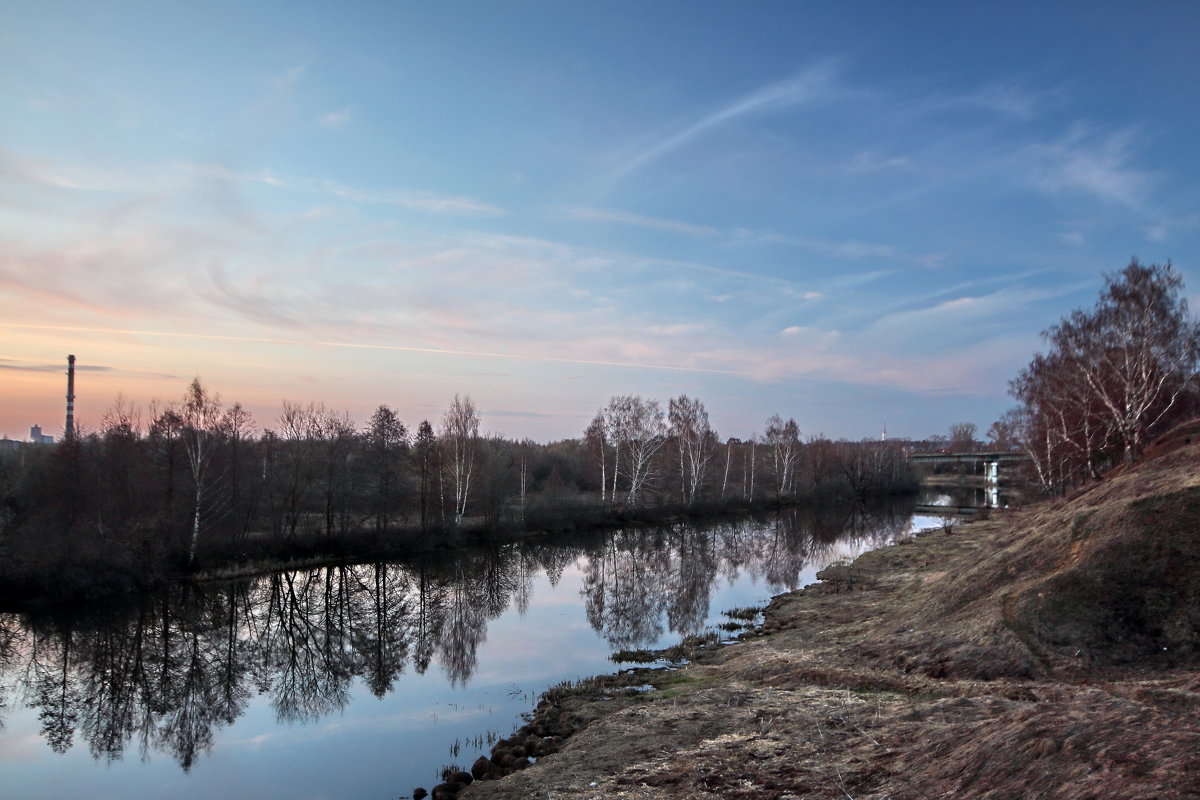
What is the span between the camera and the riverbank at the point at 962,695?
6.07 meters

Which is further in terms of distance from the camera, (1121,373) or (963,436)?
(963,436)

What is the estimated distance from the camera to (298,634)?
22.5 metres

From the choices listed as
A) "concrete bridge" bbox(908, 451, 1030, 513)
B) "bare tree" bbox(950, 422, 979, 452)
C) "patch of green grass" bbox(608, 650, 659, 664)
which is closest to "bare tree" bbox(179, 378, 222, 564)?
"patch of green grass" bbox(608, 650, 659, 664)

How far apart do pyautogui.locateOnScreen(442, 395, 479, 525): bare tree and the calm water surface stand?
8206 millimetres

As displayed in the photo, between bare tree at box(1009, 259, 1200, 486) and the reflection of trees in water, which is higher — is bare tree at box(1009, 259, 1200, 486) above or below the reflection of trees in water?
above

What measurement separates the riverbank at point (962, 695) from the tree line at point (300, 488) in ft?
75.1

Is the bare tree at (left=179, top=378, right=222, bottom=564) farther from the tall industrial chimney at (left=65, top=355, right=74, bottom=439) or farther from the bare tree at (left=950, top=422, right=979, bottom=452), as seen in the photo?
the bare tree at (left=950, top=422, right=979, bottom=452)

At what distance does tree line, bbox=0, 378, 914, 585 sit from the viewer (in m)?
27.9

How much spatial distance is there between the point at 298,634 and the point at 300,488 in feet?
56.4

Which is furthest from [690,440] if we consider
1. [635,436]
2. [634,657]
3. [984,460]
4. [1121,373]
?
[984,460]

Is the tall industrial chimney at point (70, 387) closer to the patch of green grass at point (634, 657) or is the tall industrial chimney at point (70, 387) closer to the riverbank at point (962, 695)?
the patch of green grass at point (634, 657)

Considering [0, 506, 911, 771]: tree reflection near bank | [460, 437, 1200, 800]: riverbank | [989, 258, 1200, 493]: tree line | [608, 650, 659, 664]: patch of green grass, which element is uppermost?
[989, 258, 1200, 493]: tree line

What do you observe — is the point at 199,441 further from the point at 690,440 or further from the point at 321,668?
the point at 690,440

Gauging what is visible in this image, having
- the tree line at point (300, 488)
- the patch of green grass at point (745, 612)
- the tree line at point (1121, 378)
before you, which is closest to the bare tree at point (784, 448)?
the tree line at point (300, 488)
